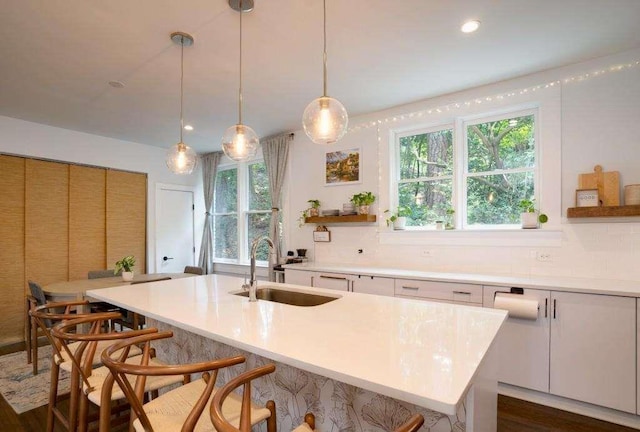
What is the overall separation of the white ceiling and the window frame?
1.12ft

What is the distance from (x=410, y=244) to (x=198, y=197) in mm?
4205

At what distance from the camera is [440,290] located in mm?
2824

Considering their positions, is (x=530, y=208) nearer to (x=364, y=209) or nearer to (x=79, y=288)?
(x=364, y=209)

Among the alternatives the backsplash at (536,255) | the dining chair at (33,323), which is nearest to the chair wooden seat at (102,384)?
the dining chair at (33,323)

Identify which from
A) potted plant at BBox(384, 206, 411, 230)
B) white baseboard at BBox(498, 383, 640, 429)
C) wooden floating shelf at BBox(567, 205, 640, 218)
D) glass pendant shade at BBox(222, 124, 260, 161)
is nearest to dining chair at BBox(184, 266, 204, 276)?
glass pendant shade at BBox(222, 124, 260, 161)

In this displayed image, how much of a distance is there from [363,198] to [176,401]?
9.74 ft

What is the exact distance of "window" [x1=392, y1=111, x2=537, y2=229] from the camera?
3.18 metres

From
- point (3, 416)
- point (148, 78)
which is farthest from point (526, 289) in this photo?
point (3, 416)

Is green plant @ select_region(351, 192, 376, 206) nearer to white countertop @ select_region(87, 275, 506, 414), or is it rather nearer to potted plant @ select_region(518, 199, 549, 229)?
potted plant @ select_region(518, 199, 549, 229)

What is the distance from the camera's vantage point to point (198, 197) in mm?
6102

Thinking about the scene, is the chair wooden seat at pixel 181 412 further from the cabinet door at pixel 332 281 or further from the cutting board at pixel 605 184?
the cutting board at pixel 605 184

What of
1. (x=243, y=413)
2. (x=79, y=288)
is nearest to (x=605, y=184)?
(x=243, y=413)

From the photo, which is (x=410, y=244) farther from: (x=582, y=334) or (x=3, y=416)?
(x=3, y=416)

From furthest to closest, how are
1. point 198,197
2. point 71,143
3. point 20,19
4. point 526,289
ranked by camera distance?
point 198,197
point 71,143
point 526,289
point 20,19
